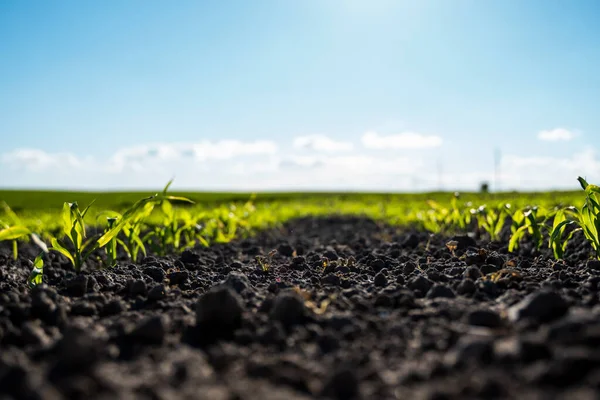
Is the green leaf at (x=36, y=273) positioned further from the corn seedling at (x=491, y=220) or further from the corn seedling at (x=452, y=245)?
the corn seedling at (x=491, y=220)

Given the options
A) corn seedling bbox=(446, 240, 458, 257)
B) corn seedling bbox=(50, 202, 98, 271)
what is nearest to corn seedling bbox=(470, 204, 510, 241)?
corn seedling bbox=(446, 240, 458, 257)

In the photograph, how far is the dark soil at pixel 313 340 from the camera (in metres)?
1.27

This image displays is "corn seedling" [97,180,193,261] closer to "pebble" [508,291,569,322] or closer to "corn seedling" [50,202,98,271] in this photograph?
"corn seedling" [50,202,98,271]

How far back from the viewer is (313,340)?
1.73m

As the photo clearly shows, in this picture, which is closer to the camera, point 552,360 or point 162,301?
point 552,360

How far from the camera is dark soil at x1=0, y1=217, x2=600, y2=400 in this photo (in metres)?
1.27

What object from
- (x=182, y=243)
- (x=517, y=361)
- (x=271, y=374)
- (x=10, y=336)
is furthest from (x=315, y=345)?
(x=182, y=243)

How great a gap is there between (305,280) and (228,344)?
4.02 ft

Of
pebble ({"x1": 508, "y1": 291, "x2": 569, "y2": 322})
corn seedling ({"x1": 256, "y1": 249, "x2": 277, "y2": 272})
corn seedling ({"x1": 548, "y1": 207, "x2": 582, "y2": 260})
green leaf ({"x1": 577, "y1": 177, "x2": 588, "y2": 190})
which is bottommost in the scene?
corn seedling ({"x1": 256, "y1": 249, "x2": 277, "y2": 272})

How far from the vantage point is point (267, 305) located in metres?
2.10

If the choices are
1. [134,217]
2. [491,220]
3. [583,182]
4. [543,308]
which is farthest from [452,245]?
[134,217]

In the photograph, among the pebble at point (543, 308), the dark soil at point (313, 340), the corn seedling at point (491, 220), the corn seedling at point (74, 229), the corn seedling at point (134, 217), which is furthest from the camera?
the corn seedling at point (491, 220)

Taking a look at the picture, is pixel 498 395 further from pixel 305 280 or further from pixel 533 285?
pixel 305 280

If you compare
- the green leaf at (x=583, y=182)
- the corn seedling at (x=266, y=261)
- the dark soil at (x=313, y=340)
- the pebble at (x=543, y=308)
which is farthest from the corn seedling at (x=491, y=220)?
the pebble at (x=543, y=308)
